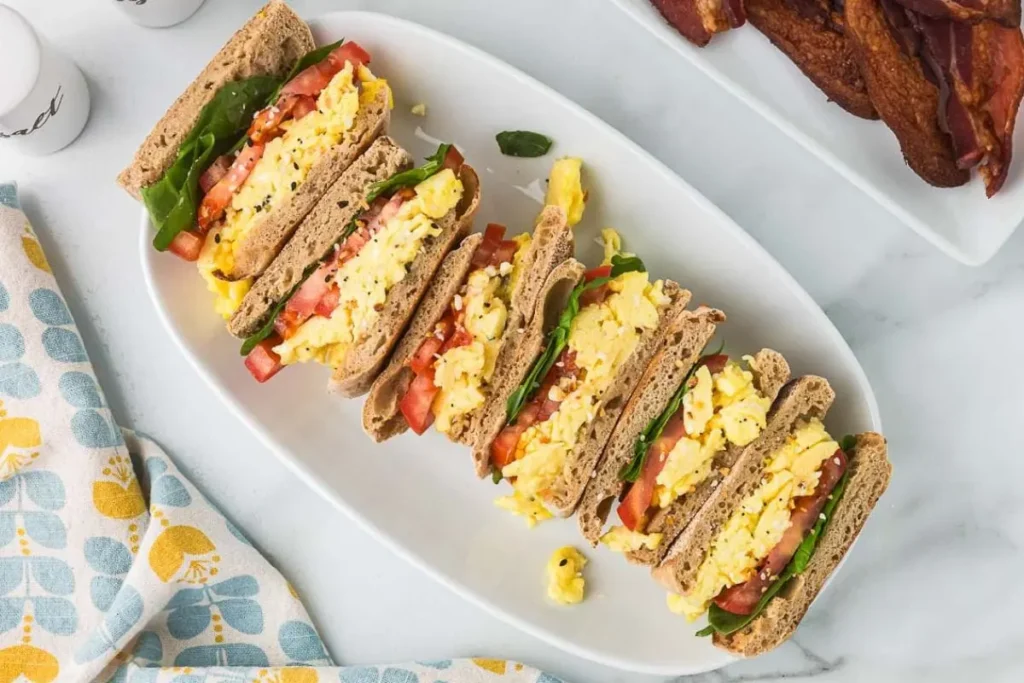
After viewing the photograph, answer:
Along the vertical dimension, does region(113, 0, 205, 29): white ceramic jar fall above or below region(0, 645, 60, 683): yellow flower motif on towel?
above

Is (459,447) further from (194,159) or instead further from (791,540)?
(194,159)

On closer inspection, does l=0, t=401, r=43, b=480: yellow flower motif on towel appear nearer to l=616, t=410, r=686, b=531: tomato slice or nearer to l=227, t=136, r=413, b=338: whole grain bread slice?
l=227, t=136, r=413, b=338: whole grain bread slice

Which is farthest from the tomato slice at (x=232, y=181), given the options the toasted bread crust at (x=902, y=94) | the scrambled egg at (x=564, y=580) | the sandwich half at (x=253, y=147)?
the toasted bread crust at (x=902, y=94)

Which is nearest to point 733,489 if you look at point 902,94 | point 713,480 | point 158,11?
point 713,480

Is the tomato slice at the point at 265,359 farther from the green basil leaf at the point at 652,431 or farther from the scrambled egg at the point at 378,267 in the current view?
the green basil leaf at the point at 652,431

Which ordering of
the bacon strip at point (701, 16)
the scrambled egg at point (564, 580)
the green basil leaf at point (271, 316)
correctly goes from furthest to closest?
the scrambled egg at point (564, 580) < the green basil leaf at point (271, 316) < the bacon strip at point (701, 16)

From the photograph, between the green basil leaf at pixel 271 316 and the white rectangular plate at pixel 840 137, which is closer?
the white rectangular plate at pixel 840 137

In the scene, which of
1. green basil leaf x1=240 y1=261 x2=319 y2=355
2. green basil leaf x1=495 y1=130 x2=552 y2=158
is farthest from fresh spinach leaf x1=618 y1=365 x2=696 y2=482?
green basil leaf x1=240 y1=261 x2=319 y2=355
